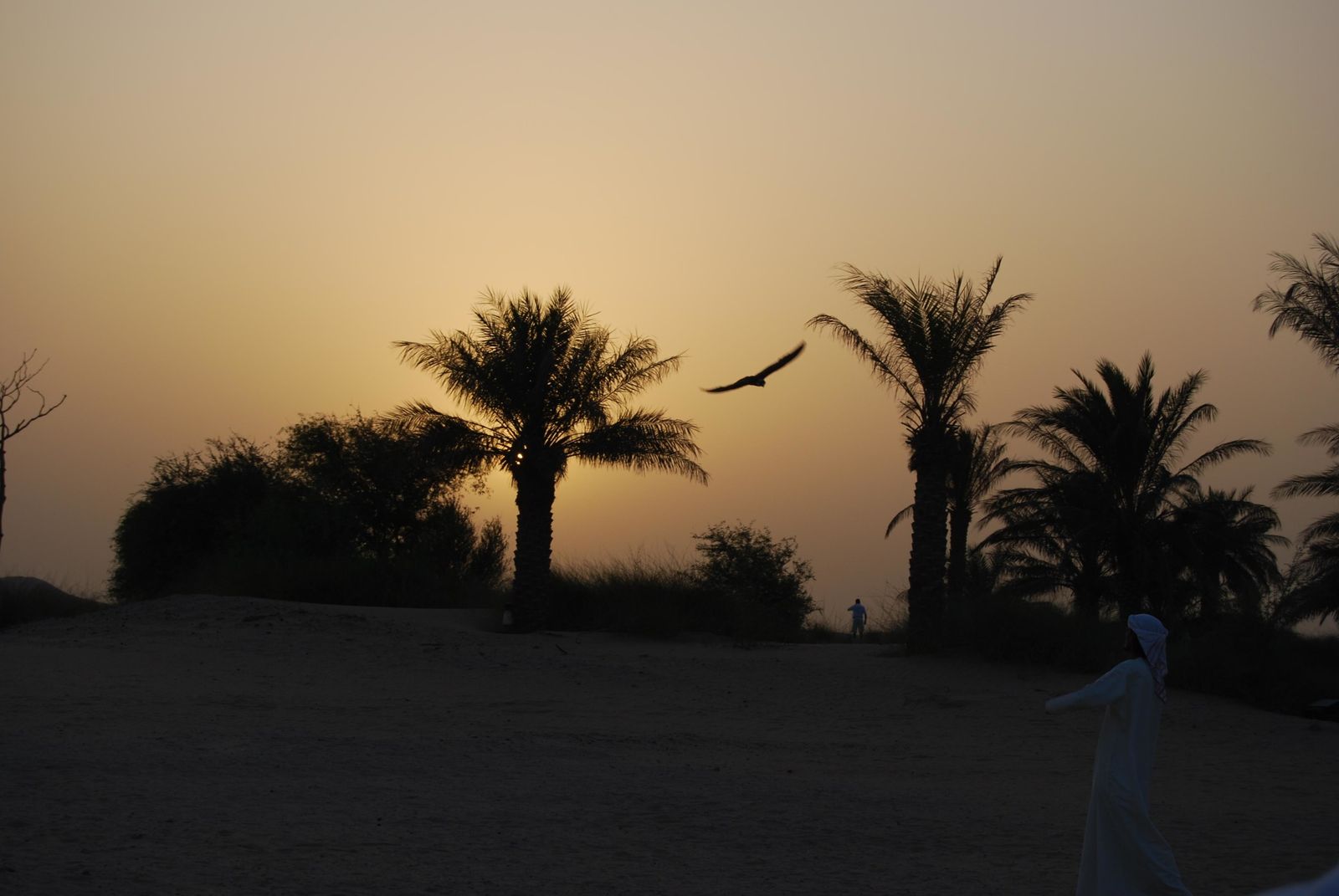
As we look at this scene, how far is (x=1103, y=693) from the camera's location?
7.96m

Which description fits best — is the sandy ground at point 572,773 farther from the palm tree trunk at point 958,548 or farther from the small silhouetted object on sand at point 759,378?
the palm tree trunk at point 958,548

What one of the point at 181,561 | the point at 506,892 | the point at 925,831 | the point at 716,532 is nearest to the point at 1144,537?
the point at 716,532

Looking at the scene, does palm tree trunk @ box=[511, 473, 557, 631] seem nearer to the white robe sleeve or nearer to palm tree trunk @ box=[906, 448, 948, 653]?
palm tree trunk @ box=[906, 448, 948, 653]

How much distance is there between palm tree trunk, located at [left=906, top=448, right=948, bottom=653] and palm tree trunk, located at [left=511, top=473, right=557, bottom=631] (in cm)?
854

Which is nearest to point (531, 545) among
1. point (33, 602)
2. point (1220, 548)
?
point (33, 602)

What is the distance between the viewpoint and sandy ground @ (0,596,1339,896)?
8.60 m

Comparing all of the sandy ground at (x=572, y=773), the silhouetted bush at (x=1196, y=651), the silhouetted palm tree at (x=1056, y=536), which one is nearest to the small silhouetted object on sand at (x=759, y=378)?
the sandy ground at (x=572, y=773)

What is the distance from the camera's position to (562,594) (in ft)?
97.4

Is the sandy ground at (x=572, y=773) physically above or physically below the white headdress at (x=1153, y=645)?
below

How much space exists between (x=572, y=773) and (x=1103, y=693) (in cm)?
635

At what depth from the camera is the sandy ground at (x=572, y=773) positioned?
8602 millimetres

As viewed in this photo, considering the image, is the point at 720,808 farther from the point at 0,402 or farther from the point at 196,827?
the point at 0,402

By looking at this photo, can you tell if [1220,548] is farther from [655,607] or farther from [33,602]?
[33,602]

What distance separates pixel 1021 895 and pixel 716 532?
30.2 meters
